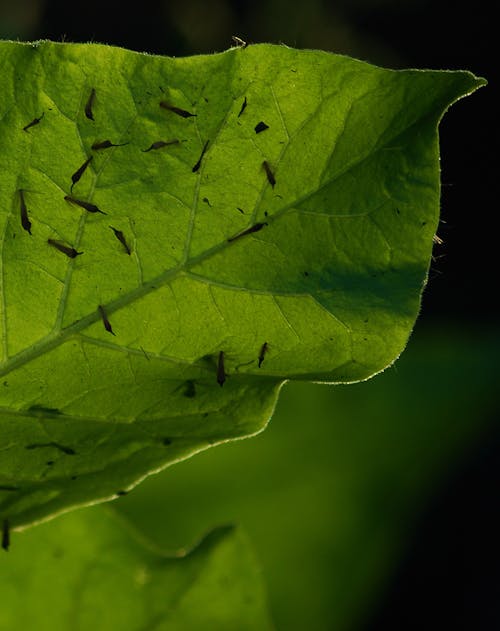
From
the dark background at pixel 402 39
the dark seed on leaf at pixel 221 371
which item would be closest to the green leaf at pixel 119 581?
the dark seed on leaf at pixel 221 371

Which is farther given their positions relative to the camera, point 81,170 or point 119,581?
point 119,581

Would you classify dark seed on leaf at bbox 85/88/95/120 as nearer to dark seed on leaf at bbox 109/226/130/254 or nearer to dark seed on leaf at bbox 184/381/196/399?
dark seed on leaf at bbox 109/226/130/254

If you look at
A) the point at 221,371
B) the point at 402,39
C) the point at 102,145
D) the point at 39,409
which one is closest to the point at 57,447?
the point at 39,409

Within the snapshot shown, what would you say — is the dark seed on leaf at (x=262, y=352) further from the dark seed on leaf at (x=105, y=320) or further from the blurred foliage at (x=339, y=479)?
the blurred foliage at (x=339, y=479)

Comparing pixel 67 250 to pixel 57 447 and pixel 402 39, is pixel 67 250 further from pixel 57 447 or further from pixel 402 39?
pixel 402 39

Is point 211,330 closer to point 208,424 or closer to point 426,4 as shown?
point 208,424

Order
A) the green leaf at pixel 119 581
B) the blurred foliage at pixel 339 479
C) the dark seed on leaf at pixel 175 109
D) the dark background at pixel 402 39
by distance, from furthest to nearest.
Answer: the dark background at pixel 402 39 → the blurred foliage at pixel 339 479 → the green leaf at pixel 119 581 → the dark seed on leaf at pixel 175 109
